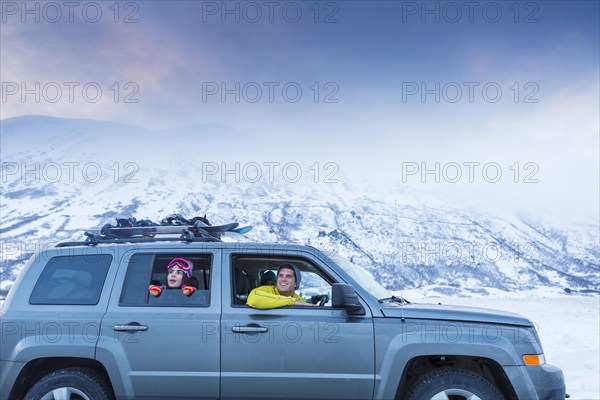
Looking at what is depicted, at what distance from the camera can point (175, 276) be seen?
4.92 m

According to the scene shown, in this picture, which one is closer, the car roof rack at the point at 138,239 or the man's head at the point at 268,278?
the car roof rack at the point at 138,239

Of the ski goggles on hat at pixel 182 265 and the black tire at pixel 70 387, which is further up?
the ski goggles on hat at pixel 182 265

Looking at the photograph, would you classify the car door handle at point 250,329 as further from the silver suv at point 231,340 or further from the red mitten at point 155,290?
the red mitten at point 155,290

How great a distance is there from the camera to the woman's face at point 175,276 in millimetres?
4906

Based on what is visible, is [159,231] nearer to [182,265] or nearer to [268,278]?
[182,265]

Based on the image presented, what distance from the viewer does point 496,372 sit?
4.77m

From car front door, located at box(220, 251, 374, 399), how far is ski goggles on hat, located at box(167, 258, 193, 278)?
0.59 m

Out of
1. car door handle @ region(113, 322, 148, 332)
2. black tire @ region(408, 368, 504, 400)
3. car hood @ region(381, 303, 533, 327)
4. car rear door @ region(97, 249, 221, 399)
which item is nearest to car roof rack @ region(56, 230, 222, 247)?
car rear door @ region(97, 249, 221, 399)

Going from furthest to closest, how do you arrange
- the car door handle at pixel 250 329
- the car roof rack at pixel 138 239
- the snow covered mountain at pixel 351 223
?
1. the snow covered mountain at pixel 351 223
2. the car roof rack at pixel 138 239
3. the car door handle at pixel 250 329

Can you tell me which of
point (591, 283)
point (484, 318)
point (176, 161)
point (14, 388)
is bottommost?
point (591, 283)

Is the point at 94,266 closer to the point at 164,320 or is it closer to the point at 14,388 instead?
the point at 164,320

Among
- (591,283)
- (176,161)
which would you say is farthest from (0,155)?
(591,283)

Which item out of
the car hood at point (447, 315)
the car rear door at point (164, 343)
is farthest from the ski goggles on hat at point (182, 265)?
the car hood at point (447, 315)

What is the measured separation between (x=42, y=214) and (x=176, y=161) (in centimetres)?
4142
